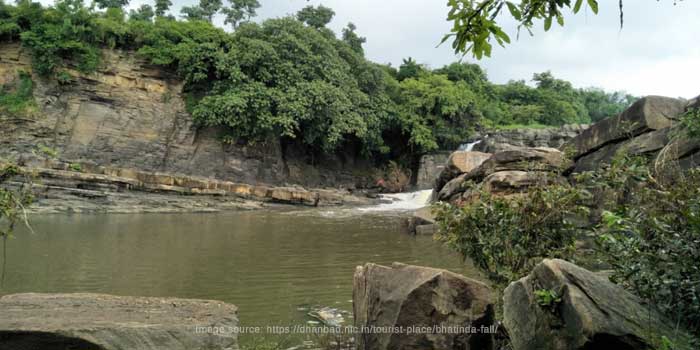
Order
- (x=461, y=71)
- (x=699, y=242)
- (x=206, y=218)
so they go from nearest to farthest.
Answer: (x=699, y=242) < (x=206, y=218) < (x=461, y=71)

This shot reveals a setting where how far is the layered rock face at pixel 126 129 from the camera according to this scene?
21719 millimetres

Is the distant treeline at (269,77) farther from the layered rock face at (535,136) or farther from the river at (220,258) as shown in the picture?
the river at (220,258)

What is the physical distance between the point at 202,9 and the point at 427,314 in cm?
3570

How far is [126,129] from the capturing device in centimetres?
2309

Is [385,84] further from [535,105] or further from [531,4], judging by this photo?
[531,4]

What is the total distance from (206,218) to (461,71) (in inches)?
1010

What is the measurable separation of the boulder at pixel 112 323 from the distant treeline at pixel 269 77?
19444 mm

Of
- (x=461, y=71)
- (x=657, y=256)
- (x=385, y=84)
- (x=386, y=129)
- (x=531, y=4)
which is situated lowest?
(x=657, y=256)

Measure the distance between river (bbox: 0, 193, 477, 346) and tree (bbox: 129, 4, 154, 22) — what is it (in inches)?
713

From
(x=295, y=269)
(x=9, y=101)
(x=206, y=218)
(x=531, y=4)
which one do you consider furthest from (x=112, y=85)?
(x=531, y=4)

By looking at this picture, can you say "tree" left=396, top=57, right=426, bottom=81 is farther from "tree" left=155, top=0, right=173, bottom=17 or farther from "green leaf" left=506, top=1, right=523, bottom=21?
"green leaf" left=506, top=1, right=523, bottom=21

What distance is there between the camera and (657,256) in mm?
3082

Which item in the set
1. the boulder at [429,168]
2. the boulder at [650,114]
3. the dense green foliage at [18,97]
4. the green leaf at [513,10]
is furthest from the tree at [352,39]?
the green leaf at [513,10]

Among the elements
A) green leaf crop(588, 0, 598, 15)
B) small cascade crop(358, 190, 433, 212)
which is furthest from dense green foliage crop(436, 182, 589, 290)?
small cascade crop(358, 190, 433, 212)
